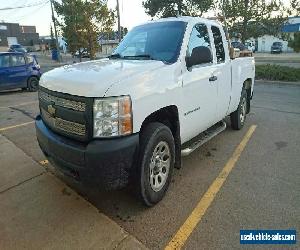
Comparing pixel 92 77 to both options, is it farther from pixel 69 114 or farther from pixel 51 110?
pixel 51 110

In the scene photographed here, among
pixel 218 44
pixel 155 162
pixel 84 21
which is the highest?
pixel 84 21

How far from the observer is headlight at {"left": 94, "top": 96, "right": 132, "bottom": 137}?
2.94 meters

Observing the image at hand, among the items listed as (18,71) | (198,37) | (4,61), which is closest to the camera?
(198,37)

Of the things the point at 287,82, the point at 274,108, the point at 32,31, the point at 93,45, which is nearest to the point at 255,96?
the point at 274,108

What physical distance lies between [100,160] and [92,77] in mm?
890

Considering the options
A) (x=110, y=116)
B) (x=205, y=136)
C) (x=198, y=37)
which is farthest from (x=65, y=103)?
(x=205, y=136)

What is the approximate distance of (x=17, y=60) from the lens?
42.9 feet

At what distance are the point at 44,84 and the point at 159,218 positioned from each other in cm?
208

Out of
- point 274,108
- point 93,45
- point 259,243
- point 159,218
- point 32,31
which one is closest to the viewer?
point 259,243

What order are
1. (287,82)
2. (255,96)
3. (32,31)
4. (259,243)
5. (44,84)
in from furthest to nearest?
(32,31) → (287,82) → (255,96) → (44,84) → (259,243)

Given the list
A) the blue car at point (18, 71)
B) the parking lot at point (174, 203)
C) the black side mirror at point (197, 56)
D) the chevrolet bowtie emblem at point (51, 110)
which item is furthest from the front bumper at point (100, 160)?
the blue car at point (18, 71)

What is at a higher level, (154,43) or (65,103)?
(154,43)

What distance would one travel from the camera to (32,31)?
112 meters

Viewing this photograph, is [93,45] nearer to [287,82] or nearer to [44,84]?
[287,82]
